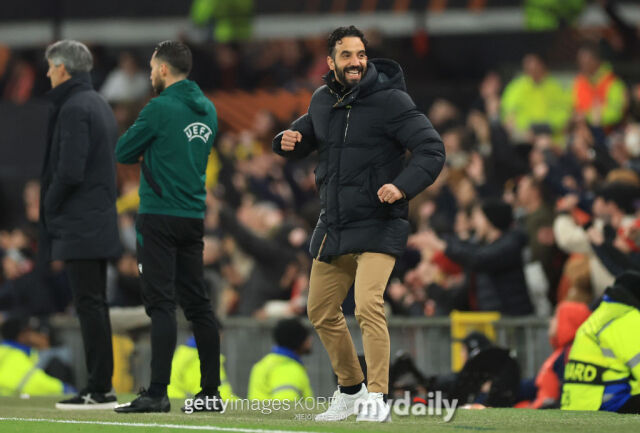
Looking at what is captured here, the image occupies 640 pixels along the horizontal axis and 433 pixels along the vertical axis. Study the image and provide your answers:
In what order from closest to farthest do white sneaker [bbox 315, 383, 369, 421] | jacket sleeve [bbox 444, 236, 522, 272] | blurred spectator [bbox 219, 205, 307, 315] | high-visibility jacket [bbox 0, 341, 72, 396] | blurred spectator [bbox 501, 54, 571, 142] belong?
1. white sneaker [bbox 315, 383, 369, 421]
2. jacket sleeve [bbox 444, 236, 522, 272]
3. high-visibility jacket [bbox 0, 341, 72, 396]
4. blurred spectator [bbox 219, 205, 307, 315]
5. blurred spectator [bbox 501, 54, 571, 142]

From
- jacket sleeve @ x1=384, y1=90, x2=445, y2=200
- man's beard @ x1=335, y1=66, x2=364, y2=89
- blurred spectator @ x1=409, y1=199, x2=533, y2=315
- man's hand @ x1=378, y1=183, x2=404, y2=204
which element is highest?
man's beard @ x1=335, y1=66, x2=364, y2=89

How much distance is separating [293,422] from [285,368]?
9.89 feet

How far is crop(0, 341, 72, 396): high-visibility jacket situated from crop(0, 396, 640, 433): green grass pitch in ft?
11.7

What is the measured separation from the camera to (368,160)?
7.41 meters

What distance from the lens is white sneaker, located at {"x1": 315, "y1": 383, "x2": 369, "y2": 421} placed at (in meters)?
7.41

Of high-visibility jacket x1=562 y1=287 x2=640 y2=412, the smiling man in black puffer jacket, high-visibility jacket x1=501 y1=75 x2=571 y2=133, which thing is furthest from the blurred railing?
high-visibility jacket x1=501 y1=75 x2=571 y2=133

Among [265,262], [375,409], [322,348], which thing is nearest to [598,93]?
[265,262]

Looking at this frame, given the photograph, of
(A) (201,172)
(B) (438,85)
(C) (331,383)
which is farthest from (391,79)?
(B) (438,85)

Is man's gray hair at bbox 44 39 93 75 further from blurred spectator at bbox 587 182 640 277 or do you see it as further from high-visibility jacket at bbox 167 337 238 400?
blurred spectator at bbox 587 182 640 277

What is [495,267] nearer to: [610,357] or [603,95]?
[610,357]

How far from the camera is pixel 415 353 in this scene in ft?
36.3

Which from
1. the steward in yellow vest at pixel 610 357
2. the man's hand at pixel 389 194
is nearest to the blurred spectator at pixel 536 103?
the steward in yellow vest at pixel 610 357

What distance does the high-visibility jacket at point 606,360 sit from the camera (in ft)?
27.5

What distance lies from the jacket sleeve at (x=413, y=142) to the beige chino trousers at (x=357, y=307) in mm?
452
